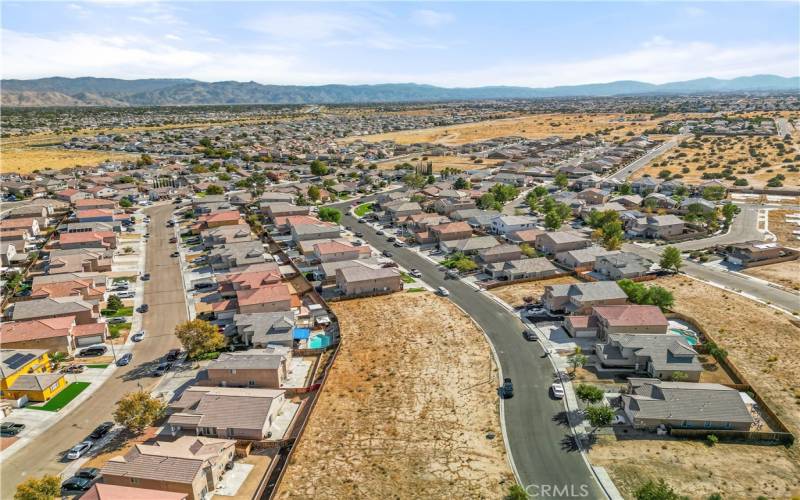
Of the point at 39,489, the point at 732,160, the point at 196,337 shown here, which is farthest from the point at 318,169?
the point at 732,160

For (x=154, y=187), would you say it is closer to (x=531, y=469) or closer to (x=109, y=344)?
(x=109, y=344)

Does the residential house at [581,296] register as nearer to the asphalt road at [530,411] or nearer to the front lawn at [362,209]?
the asphalt road at [530,411]

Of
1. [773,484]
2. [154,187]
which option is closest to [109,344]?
[773,484]

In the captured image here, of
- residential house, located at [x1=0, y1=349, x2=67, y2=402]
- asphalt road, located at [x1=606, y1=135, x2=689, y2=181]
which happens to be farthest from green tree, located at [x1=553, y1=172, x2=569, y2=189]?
residential house, located at [x1=0, y1=349, x2=67, y2=402]

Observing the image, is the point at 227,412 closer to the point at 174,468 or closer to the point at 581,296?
the point at 174,468

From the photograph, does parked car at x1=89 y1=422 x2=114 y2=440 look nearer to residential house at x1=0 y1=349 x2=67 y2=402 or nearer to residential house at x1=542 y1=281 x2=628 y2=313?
residential house at x1=0 y1=349 x2=67 y2=402

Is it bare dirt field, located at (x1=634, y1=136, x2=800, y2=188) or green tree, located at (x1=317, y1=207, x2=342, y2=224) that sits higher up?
bare dirt field, located at (x1=634, y1=136, x2=800, y2=188)

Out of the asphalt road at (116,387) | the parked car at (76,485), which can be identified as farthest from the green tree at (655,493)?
the asphalt road at (116,387)

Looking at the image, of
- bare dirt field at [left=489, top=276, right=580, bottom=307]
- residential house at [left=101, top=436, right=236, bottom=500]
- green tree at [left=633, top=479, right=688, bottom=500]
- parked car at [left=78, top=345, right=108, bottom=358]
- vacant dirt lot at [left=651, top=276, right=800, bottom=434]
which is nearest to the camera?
green tree at [left=633, top=479, right=688, bottom=500]
